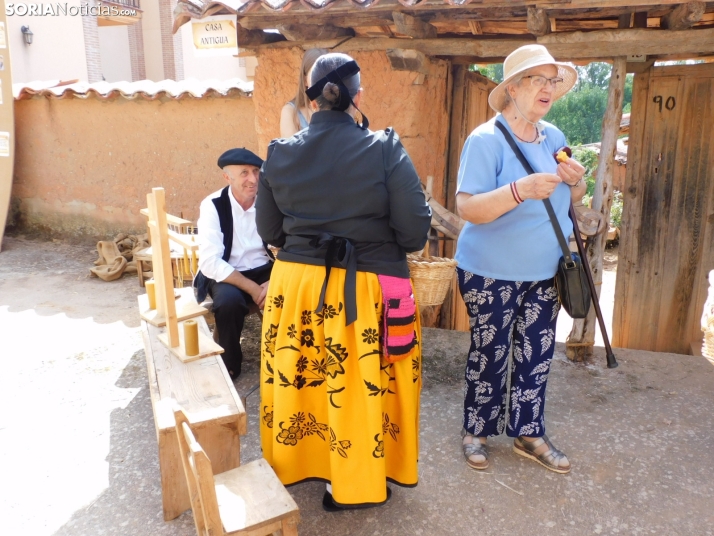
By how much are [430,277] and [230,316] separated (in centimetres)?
138

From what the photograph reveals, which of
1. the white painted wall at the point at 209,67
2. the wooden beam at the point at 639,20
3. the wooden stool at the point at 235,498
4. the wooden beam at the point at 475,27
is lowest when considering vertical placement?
the wooden stool at the point at 235,498

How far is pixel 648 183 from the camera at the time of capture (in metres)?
4.84

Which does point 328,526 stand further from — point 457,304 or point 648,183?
point 648,183

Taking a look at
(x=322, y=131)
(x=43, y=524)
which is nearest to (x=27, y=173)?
(x=43, y=524)

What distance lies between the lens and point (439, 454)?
9.84 ft

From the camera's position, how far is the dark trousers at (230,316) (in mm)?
3621

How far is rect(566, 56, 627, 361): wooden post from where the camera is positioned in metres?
3.89

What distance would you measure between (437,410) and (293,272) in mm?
1563

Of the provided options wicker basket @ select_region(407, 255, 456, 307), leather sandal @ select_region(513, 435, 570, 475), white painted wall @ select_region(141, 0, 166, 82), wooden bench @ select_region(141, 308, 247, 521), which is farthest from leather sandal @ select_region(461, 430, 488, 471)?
white painted wall @ select_region(141, 0, 166, 82)

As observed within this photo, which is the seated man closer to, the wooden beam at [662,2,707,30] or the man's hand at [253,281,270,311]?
the man's hand at [253,281,270,311]

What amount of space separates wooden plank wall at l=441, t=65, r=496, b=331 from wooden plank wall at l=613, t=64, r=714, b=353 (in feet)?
4.10

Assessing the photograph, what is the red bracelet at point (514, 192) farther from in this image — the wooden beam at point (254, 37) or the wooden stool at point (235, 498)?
the wooden beam at point (254, 37)

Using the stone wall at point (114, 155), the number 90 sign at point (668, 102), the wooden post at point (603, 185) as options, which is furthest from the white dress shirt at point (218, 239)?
the stone wall at point (114, 155)

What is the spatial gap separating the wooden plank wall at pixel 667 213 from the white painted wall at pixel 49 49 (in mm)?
11759
